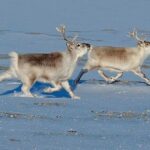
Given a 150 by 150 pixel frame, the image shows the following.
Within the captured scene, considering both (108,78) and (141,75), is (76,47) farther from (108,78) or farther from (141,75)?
(141,75)

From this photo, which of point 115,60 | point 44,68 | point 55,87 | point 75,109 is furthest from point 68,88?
point 115,60

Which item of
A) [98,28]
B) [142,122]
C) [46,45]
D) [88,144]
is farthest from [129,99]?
[98,28]

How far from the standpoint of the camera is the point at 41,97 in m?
10.9

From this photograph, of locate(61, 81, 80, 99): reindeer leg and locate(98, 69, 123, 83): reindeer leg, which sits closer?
locate(61, 81, 80, 99): reindeer leg

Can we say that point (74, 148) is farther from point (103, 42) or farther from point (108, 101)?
point (103, 42)

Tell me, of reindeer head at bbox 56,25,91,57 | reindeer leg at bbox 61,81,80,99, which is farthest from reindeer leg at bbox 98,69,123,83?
reindeer leg at bbox 61,81,80,99

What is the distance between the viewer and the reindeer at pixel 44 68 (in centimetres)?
1088

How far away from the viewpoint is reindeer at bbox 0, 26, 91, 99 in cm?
1088

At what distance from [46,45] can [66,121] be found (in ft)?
34.6

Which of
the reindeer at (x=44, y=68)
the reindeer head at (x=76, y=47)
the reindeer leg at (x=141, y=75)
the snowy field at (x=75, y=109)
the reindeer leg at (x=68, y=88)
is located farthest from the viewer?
the reindeer leg at (x=141, y=75)

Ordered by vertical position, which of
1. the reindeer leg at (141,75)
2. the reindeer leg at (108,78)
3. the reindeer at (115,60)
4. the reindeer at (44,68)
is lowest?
the reindeer leg at (108,78)

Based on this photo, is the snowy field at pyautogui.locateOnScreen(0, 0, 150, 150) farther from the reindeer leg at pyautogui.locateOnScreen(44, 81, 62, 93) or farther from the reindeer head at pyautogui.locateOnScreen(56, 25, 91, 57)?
the reindeer head at pyautogui.locateOnScreen(56, 25, 91, 57)

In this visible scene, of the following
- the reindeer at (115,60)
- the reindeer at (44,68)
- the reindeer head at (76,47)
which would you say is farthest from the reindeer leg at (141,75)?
the reindeer at (44,68)

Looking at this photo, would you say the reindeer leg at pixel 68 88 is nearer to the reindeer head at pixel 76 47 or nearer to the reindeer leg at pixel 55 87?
the reindeer leg at pixel 55 87
